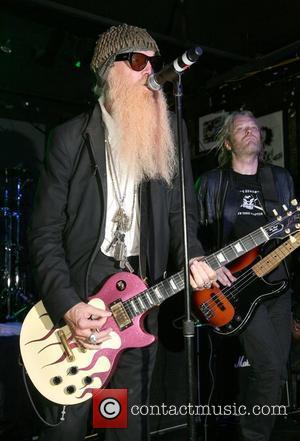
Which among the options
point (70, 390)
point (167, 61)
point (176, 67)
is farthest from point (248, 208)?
point (167, 61)

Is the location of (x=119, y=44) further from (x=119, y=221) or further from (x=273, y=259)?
(x=273, y=259)

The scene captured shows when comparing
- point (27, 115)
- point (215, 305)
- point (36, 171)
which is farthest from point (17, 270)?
point (215, 305)

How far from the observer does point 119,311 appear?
235 centimetres

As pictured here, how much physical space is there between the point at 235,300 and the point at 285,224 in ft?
2.24

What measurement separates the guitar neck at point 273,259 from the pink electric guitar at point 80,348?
1.28 meters

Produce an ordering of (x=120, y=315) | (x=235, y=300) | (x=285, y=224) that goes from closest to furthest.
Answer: (x=120, y=315) → (x=285, y=224) → (x=235, y=300)

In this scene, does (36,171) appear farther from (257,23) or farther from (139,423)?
(139,423)

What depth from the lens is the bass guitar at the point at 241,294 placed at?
345cm

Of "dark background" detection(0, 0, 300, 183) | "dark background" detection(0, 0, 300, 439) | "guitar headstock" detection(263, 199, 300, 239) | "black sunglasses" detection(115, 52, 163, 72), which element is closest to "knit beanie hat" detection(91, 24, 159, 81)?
"black sunglasses" detection(115, 52, 163, 72)

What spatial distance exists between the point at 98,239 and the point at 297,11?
198 inches

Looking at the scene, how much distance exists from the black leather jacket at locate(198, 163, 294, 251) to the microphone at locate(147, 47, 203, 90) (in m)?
1.91

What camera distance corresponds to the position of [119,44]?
2.57 meters

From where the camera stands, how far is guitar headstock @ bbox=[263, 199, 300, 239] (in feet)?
10.0

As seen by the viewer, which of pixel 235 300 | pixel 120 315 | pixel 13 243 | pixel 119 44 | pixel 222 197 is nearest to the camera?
pixel 120 315
